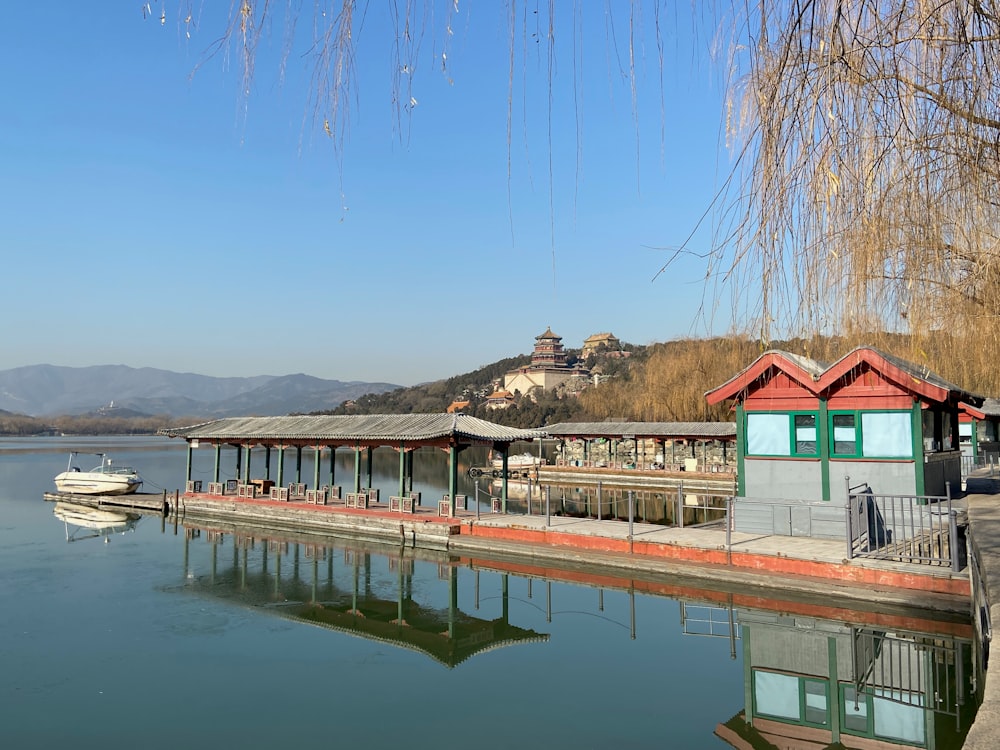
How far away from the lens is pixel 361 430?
21891mm

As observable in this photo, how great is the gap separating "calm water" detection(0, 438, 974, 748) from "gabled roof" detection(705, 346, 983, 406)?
4.18 meters

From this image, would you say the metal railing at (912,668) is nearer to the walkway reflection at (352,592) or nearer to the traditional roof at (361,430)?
the walkway reflection at (352,592)

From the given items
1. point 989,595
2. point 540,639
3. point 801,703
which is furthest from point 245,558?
point 989,595

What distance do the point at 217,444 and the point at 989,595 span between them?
2643 cm

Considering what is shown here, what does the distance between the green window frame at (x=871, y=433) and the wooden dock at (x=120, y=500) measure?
2201 cm

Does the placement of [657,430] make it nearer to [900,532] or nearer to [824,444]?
[824,444]

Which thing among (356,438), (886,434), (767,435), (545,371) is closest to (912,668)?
(886,434)

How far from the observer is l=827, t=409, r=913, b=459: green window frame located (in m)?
12.6

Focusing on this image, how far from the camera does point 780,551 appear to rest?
12.0 m

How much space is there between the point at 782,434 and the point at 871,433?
1546 millimetres

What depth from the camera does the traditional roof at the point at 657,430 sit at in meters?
31.4

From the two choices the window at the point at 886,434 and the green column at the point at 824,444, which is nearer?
the window at the point at 886,434

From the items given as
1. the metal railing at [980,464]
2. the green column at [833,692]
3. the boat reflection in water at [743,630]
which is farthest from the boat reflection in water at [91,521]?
the metal railing at [980,464]

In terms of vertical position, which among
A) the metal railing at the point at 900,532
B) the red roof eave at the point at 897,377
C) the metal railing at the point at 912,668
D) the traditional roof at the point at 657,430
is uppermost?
the red roof eave at the point at 897,377
